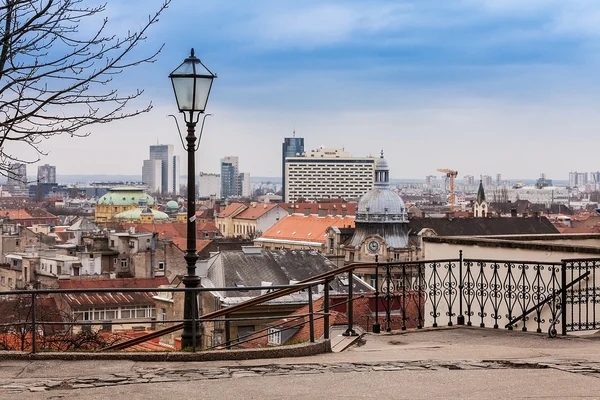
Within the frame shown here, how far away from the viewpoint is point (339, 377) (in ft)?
33.7

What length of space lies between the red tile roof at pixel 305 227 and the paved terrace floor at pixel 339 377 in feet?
319

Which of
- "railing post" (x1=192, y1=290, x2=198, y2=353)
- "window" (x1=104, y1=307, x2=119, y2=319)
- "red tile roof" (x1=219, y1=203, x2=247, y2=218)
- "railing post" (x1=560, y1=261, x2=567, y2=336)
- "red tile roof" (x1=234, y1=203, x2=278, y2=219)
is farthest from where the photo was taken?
"red tile roof" (x1=219, y1=203, x2=247, y2=218)

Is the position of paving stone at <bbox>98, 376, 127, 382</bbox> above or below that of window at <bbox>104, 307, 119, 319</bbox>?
above

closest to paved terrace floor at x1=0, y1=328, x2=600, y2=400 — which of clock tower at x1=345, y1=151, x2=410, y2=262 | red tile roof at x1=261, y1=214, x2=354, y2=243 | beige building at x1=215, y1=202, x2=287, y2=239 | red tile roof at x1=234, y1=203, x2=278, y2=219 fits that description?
clock tower at x1=345, y1=151, x2=410, y2=262

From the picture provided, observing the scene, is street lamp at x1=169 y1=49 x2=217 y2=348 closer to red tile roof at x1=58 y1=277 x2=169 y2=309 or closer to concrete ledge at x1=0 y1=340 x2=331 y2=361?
concrete ledge at x1=0 y1=340 x2=331 y2=361

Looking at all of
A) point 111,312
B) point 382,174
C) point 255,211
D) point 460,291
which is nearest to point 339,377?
point 460,291

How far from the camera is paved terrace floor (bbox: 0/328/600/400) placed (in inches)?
372

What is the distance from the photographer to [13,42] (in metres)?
11.4

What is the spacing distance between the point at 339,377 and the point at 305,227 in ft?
348

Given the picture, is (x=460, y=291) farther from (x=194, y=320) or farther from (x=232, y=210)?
(x=232, y=210)

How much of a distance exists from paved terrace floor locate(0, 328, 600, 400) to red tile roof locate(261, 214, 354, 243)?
97.1 meters

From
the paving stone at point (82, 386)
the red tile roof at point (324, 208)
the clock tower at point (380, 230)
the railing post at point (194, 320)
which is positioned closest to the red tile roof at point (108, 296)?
the railing post at point (194, 320)

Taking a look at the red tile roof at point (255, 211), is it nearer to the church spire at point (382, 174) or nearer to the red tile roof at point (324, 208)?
the red tile roof at point (324, 208)

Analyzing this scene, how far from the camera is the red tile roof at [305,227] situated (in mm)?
112375
